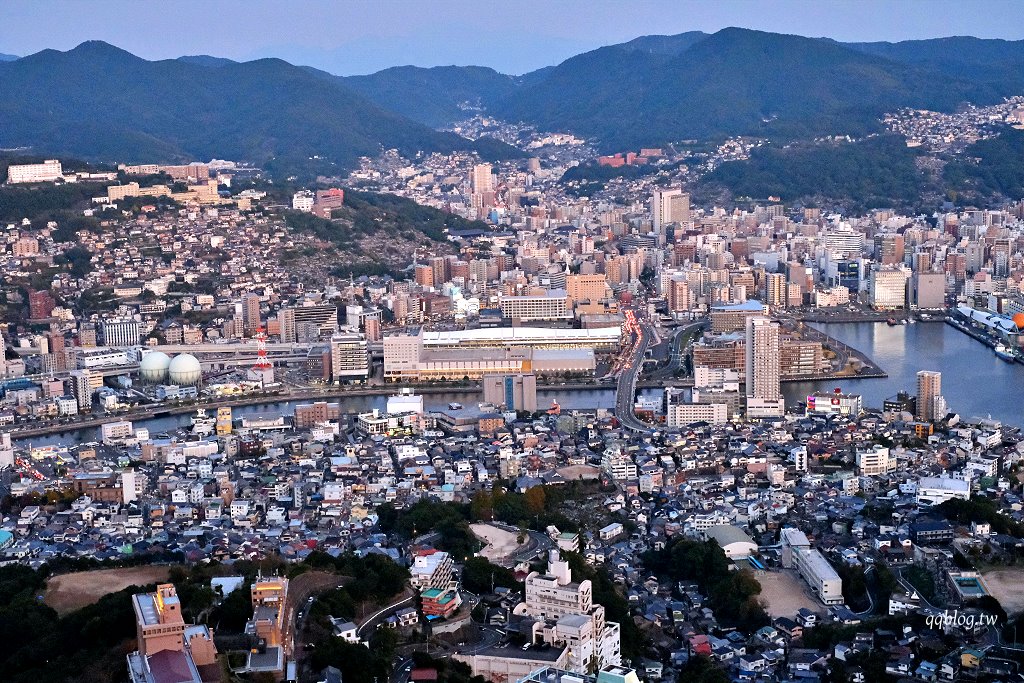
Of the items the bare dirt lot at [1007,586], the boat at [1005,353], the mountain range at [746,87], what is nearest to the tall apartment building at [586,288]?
the boat at [1005,353]

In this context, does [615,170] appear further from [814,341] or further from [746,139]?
[814,341]

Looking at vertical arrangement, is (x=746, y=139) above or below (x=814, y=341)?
above

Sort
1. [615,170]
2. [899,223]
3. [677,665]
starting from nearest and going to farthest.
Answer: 1. [677,665]
2. [899,223]
3. [615,170]

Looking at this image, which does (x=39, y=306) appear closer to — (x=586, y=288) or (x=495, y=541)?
(x=586, y=288)

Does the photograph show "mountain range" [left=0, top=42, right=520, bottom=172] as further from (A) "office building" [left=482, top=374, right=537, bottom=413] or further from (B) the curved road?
(A) "office building" [left=482, top=374, right=537, bottom=413]

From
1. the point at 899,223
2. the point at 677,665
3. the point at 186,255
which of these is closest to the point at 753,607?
the point at 677,665

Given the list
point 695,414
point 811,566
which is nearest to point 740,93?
point 695,414

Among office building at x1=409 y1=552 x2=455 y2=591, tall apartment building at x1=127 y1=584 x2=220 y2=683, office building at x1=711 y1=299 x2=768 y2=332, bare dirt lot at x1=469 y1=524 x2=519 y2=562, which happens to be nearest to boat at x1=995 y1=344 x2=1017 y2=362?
office building at x1=711 y1=299 x2=768 y2=332
